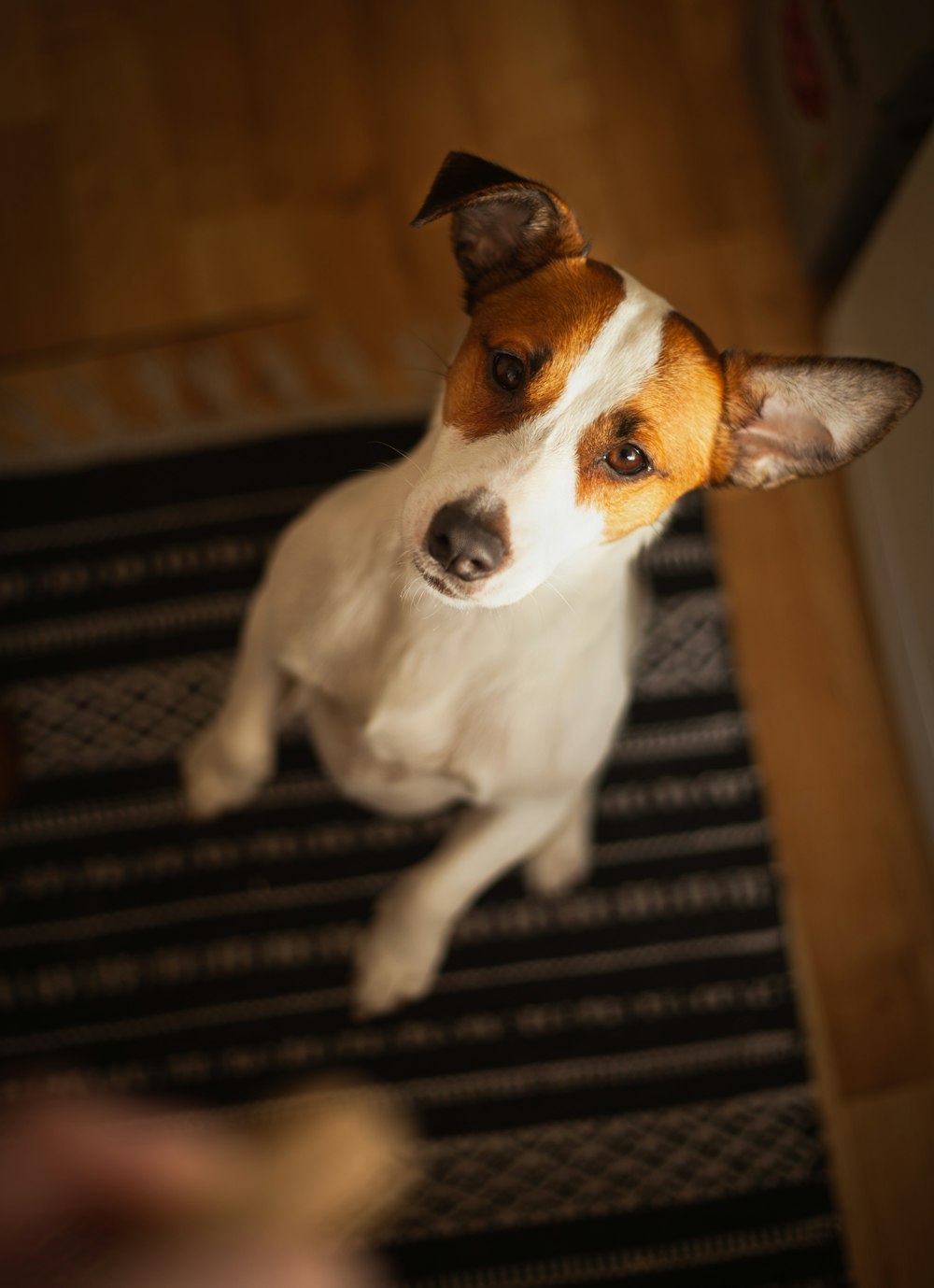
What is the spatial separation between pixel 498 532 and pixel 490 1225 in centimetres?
179

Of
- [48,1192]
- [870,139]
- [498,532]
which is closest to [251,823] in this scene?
[48,1192]

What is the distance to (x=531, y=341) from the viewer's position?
1.37 metres

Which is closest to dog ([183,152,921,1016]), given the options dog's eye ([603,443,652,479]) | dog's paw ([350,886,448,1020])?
dog's eye ([603,443,652,479])

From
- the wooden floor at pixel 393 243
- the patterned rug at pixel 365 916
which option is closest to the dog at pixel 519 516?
the patterned rug at pixel 365 916

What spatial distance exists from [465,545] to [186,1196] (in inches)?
48.5

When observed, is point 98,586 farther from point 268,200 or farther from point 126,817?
point 268,200

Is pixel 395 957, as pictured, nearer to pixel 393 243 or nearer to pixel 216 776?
pixel 216 776

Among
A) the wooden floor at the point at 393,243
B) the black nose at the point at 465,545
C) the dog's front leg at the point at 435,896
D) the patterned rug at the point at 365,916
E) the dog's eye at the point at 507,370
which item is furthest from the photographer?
the wooden floor at the point at 393,243

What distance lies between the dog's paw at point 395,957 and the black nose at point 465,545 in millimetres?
942

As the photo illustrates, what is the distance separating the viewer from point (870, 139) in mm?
2287

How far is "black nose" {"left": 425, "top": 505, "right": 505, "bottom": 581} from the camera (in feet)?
4.22

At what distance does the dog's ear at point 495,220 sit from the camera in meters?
1.36

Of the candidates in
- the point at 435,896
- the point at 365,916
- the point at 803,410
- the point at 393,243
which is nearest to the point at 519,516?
the point at 803,410

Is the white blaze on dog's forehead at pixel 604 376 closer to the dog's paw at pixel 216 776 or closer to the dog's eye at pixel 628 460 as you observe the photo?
the dog's eye at pixel 628 460
